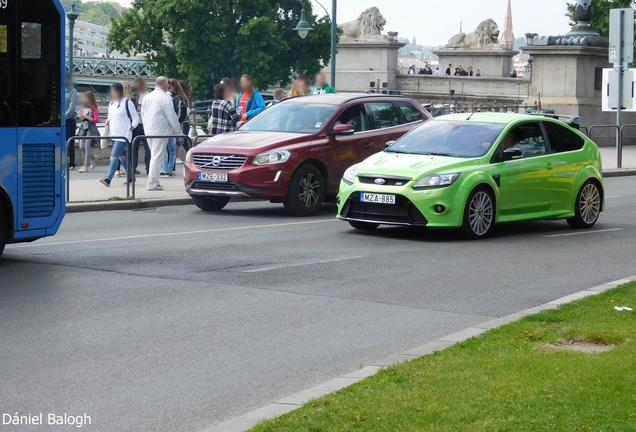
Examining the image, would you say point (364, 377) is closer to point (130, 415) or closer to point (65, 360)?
point (130, 415)

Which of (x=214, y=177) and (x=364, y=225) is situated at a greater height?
(x=214, y=177)

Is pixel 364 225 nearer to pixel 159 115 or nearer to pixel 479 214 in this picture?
pixel 479 214

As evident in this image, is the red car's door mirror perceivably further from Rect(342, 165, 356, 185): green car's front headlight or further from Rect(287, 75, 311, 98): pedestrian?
Rect(287, 75, 311, 98): pedestrian

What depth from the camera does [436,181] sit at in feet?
45.5

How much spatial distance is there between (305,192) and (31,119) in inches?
246

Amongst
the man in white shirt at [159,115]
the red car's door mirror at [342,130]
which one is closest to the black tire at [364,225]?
the red car's door mirror at [342,130]

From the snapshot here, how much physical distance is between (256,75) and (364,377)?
69438 mm

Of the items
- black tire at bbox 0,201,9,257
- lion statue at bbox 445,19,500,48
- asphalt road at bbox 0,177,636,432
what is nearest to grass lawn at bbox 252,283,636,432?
asphalt road at bbox 0,177,636,432

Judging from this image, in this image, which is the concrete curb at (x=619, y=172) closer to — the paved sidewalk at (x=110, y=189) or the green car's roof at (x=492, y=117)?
the paved sidewalk at (x=110, y=189)

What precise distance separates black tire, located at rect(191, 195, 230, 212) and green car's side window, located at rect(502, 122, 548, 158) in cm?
516

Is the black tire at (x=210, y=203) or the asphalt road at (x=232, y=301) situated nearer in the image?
the asphalt road at (x=232, y=301)

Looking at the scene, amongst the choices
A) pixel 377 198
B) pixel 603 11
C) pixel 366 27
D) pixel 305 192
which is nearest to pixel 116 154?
pixel 305 192

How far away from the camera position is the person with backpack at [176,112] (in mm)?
23547

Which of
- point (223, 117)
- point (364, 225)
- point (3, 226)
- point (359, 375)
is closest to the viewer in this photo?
point (359, 375)
